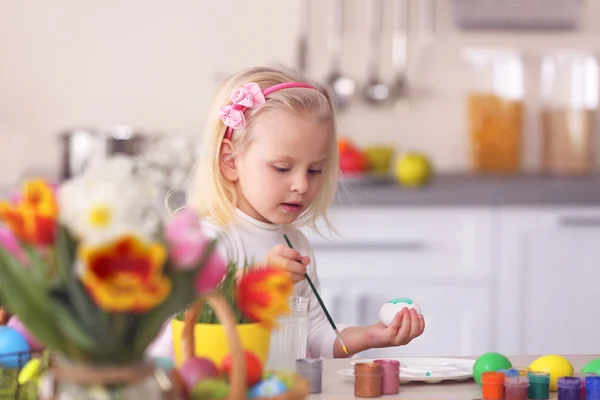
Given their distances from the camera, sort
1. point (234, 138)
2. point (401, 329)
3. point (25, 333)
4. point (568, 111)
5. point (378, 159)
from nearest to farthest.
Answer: point (25, 333) → point (401, 329) → point (234, 138) → point (378, 159) → point (568, 111)

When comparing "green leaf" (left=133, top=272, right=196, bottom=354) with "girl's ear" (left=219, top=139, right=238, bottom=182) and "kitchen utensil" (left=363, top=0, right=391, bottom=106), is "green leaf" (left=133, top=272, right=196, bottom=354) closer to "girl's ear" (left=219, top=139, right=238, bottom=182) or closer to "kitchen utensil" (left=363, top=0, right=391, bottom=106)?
"girl's ear" (left=219, top=139, right=238, bottom=182)

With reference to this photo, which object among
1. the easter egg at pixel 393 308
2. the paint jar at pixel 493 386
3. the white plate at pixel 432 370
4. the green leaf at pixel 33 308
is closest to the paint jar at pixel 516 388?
the paint jar at pixel 493 386

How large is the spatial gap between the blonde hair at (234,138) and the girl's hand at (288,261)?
365mm

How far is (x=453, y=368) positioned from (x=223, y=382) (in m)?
0.56

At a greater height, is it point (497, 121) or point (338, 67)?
point (338, 67)

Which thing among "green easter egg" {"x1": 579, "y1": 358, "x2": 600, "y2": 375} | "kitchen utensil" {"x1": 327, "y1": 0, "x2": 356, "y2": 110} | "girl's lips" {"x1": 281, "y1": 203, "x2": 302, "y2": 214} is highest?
"kitchen utensil" {"x1": 327, "y1": 0, "x2": 356, "y2": 110}

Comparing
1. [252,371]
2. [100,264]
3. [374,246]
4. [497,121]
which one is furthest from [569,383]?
[497,121]

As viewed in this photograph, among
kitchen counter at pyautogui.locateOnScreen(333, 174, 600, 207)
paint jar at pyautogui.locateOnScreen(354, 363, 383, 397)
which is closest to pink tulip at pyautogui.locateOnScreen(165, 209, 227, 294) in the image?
paint jar at pyautogui.locateOnScreen(354, 363, 383, 397)

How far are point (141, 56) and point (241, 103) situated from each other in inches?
78.8

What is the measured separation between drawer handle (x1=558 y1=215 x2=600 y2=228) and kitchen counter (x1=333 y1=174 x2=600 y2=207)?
41 millimetres

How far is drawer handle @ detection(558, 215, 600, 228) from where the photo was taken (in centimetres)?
294

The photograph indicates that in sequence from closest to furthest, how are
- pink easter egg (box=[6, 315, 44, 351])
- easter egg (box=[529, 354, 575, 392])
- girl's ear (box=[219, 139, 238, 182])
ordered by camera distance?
pink easter egg (box=[6, 315, 44, 351]), easter egg (box=[529, 354, 575, 392]), girl's ear (box=[219, 139, 238, 182])

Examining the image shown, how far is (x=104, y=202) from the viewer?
73 centimetres

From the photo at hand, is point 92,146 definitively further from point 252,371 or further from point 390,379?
point 252,371
